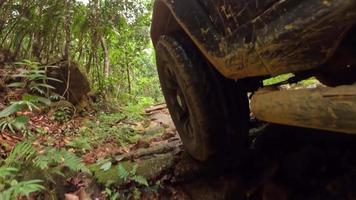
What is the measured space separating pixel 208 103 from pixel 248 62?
584 millimetres

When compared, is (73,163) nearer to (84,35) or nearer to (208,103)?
(208,103)

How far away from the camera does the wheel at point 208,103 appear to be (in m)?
2.28

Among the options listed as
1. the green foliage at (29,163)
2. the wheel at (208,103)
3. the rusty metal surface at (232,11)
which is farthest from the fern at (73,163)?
the rusty metal surface at (232,11)

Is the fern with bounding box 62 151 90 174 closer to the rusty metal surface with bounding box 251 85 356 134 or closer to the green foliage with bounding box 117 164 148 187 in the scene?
the green foliage with bounding box 117 164 148 187

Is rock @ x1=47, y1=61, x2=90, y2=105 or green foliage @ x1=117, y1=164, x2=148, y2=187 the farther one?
rock @ x1=47, y1=61, x2=90, y2=105

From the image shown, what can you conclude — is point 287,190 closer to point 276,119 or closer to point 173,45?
point 276,119

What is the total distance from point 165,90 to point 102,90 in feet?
12.1

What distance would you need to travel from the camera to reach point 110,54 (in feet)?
26.6

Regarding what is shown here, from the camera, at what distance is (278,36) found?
1505 millimetres

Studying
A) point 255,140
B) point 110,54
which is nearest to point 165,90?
point 255,140

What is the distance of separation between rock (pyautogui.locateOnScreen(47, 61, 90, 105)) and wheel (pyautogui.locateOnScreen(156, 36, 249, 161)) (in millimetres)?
2873

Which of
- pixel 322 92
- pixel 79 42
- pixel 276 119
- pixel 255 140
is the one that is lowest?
pixel 255 140

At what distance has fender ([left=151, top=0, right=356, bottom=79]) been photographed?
130cm

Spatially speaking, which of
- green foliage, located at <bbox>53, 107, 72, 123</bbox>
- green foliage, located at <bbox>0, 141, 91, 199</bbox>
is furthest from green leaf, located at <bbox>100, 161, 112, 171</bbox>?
green foliage, located at <bbox>53, 107, 72, 123</bbox>
